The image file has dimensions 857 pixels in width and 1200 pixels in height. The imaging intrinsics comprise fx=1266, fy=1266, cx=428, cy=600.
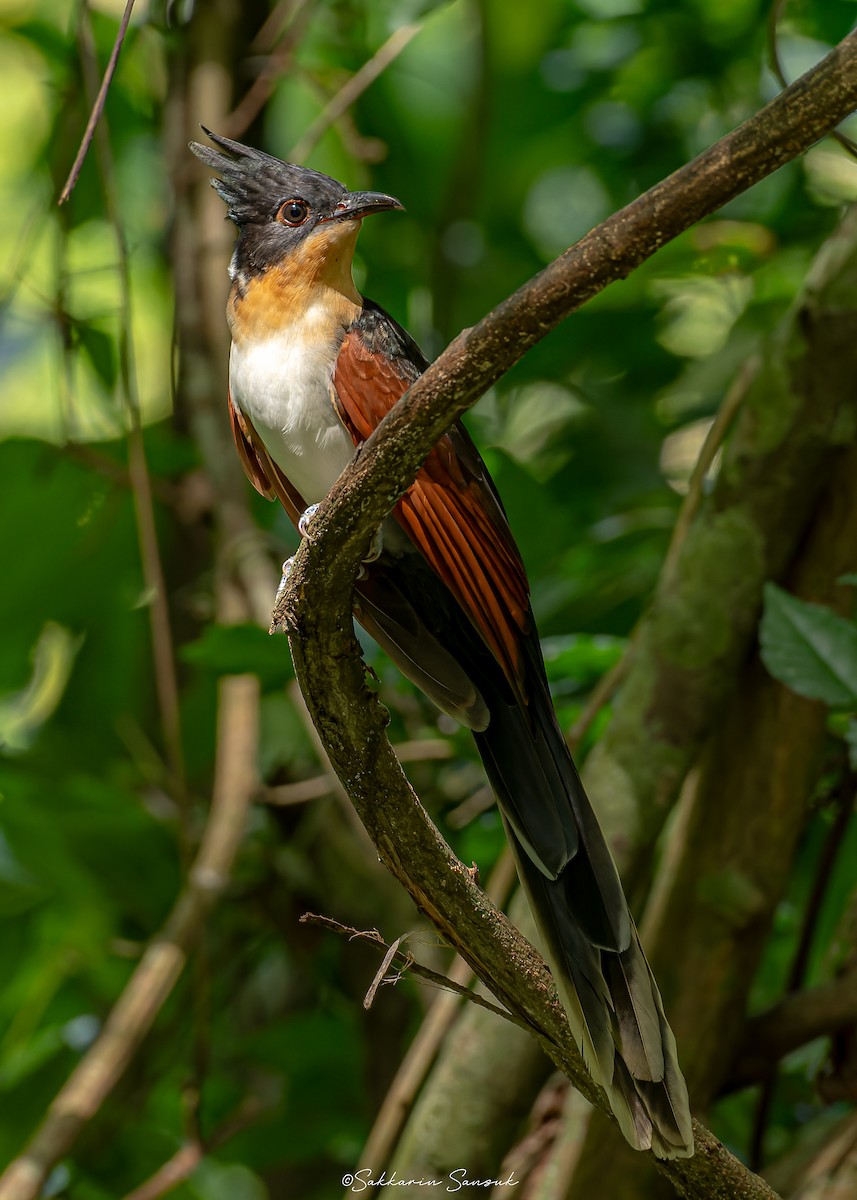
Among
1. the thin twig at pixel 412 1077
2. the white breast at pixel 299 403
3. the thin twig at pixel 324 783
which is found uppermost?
→ the white breast at pixel 299 403

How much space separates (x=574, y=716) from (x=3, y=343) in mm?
2305

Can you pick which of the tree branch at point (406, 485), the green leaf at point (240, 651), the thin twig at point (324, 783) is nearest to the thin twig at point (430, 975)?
the tree branch at point (406, 485)

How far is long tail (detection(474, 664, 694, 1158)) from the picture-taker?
176 centimetres

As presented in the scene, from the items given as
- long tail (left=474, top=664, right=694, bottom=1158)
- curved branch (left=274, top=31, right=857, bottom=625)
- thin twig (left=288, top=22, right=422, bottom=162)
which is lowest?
long tail (left=474, top=664, right=694, bottom=1158)

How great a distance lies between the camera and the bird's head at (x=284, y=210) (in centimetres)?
253

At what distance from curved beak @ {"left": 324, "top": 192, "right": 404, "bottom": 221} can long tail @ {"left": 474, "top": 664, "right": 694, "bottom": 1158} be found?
100 centimetres

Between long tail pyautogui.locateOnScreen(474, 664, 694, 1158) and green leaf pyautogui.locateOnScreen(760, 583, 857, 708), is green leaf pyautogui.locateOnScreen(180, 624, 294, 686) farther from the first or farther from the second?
green leaf pyautogui.locateOnScreen(760, 583, 857, 708)

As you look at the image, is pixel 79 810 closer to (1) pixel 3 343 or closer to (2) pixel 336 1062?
(2) pixel 336 1062

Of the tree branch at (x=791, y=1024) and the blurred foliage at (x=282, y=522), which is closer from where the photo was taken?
the tree branch at (x=791, y=1024)

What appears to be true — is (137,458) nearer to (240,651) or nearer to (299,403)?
(240,651)

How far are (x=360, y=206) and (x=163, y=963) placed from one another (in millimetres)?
1787

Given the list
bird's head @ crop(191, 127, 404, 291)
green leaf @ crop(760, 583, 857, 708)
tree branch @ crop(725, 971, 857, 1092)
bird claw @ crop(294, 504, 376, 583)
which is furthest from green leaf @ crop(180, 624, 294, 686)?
tree branch @ crop(725, 971, 857, 1092)

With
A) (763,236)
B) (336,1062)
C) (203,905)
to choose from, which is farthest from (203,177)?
(336,1062)

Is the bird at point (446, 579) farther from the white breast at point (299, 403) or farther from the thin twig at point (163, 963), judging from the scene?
the thin twig at point (163, 963)
